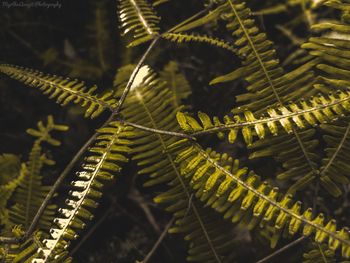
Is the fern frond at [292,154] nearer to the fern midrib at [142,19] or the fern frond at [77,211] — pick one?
the fern frond at [77,211]

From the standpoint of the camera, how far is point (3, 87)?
1.71 meters

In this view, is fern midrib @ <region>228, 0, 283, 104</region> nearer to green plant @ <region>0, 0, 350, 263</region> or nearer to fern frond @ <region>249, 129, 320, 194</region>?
green plant @ <region>0, 0, 350, 263</region>

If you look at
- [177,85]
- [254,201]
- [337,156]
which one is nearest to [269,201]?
[254,201]

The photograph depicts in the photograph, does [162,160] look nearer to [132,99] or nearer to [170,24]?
[132,99]

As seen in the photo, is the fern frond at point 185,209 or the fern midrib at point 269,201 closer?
the fern midrib at point 269,201

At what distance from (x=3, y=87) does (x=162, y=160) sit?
36.5 inches

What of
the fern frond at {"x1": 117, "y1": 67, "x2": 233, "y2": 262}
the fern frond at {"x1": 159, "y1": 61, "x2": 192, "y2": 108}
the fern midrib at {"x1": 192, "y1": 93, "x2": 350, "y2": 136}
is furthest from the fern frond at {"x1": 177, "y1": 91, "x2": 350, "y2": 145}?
the fern frond at {"x1": 159, "y1": 61, "x2": 192, "y2": 108}

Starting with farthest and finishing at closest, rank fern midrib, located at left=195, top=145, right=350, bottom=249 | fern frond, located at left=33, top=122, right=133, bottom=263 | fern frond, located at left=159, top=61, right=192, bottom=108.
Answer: fern frond, located at left=159, top=61, right=192, bottom=108, fern frond, located at left=33, top=122, right=133, bottom=263, fern midrib, located at left=195, top=145, right=350, bottom=249

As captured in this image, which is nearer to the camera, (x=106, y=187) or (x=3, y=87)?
(x=106, y=187)

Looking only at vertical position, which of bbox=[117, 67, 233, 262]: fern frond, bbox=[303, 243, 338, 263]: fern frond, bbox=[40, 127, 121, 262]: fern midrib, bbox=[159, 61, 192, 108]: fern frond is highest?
bbox=[159, 61, 192, 108]: fern frond

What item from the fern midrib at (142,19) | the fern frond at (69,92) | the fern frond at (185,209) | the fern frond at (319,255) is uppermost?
the fern midrib at (142,19)

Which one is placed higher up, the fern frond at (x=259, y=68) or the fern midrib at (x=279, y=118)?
the fern frond at (x=259, y=68)

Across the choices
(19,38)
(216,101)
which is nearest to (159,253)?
(216,101)

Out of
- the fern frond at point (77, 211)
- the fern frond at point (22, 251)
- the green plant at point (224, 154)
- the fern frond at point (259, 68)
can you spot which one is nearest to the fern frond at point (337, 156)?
the green plant at point (224, 154)
